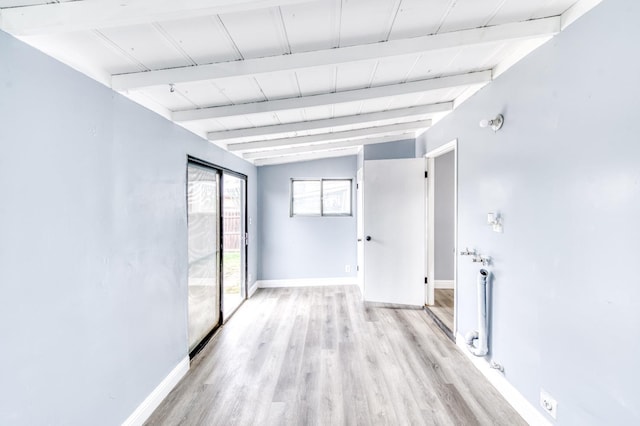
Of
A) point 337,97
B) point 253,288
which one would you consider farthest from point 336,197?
point 337,97

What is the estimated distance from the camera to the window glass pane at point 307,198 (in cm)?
500

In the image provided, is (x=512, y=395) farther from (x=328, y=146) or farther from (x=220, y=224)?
(x=328, y=146)

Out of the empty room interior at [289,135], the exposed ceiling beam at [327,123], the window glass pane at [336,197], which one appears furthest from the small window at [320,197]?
the exposed ceiling beam at [327,123]

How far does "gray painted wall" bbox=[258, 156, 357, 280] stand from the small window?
0.32ft

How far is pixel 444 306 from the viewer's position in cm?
391

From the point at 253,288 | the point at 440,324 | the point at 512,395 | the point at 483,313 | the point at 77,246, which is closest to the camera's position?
the point at 77,246

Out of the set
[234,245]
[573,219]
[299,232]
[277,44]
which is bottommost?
[234,245]

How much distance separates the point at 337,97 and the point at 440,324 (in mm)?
2724

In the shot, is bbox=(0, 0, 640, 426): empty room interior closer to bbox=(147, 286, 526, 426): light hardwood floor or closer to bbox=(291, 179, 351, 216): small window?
bbox=(147, 286, 526, 426): light hardwood floor

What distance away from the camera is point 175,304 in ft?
7.55

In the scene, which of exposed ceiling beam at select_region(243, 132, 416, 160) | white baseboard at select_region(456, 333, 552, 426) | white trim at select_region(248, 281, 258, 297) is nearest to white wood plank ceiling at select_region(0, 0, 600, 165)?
exposed ceiling beam at select_region(243, 132, 416, 160)

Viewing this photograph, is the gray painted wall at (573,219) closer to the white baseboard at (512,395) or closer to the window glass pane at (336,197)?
the white baseboard at (512,395)

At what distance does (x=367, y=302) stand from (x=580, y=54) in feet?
11.1

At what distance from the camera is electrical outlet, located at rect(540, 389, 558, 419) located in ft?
5.26
